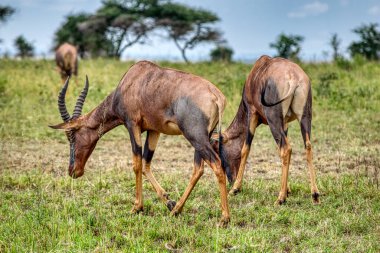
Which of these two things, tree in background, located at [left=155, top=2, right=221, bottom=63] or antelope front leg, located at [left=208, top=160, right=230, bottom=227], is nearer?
antelope front leg, located at [left=208, top=160, right=230, bottom=227]

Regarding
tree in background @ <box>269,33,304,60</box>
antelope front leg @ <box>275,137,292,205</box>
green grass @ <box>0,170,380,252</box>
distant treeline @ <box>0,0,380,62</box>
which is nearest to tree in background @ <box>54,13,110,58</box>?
distant treeline @ <box>0,0,380,62</box>

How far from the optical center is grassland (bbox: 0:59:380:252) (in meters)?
5.69

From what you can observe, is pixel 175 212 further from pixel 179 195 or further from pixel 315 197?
pixel 315 197

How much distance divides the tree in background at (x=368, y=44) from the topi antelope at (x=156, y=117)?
20.6 metres

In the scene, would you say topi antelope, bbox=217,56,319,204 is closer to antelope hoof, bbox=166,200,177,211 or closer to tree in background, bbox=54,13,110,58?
antelope hoof, bbox=166,200,177,211

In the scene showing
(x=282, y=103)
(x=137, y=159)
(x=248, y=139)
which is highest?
(x=282, y=103)

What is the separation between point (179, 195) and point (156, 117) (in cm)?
116

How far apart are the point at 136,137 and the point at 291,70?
1932 mm

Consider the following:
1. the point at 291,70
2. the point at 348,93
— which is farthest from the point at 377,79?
the point at 291,70

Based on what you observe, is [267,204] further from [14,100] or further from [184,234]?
[14,100]

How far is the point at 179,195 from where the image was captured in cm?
739

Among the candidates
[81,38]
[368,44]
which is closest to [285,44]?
[368,44]

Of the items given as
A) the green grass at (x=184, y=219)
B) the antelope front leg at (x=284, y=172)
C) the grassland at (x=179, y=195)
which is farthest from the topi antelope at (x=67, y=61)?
the antelope front leg at (x=284, y=172)

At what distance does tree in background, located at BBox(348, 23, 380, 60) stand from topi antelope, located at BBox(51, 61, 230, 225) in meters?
20.6
